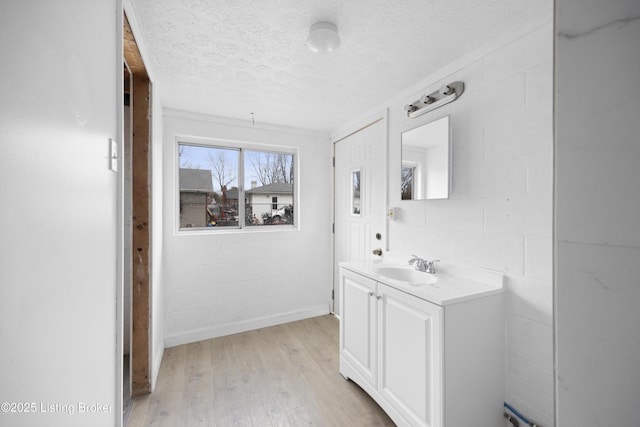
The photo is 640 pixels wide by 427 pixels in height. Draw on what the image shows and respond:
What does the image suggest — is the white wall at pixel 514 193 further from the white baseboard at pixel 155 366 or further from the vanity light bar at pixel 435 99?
the white baseboard at pixel 155 366

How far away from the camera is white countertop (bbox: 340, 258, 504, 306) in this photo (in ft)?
4.64

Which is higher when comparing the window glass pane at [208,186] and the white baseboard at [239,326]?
the window glass pane at [208,186]

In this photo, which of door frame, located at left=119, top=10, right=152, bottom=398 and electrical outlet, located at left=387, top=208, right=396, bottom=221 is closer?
door frame, located at left=119, top=10, right=152, bottom=398

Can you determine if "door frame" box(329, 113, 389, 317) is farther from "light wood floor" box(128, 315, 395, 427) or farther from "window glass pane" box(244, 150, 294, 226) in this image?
"light wood floor" box(128, 315, 395, 427)

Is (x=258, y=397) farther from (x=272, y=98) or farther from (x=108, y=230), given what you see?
(x=272, y=98)

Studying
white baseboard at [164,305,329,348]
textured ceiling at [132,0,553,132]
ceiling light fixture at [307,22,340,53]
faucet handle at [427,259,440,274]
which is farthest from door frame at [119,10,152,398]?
faucet handle at [427,259,440,274]

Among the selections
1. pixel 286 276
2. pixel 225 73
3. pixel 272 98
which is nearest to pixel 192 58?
pixel 225 73

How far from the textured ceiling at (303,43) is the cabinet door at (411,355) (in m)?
1.52

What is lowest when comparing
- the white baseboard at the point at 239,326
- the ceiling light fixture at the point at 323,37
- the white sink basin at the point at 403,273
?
the white baseboard at the point at 239,326

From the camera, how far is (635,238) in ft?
1.55

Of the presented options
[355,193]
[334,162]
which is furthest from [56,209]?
[334,162]

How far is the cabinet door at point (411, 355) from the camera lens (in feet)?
4.54

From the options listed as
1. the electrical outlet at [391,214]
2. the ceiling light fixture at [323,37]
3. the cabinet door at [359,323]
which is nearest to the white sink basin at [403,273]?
the cabinet door at [359,323]

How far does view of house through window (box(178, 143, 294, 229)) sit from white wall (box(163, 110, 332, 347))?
0.18 metres
